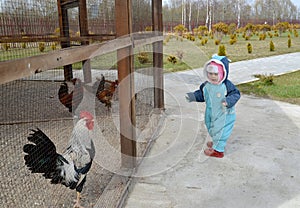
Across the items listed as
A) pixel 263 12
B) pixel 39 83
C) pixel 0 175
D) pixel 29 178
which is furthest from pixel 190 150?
pixel 263 12

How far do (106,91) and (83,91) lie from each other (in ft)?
0.99

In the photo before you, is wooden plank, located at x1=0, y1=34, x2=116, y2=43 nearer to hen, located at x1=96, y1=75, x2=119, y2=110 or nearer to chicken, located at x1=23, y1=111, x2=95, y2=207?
hen, located at x1=96, y1=75, x2=119, y2=110

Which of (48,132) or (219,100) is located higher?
(219,100)

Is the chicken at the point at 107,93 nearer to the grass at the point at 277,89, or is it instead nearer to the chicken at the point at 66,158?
the chicken at the point at 66,158

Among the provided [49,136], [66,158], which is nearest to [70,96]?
[49,136]

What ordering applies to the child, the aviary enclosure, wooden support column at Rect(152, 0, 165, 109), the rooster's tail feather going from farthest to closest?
1. wooden support column at Rect(152, 0, 165, 109)
2. the child
3. the aviary enclosure
4. the rooster's tail feather

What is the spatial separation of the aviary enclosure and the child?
2.14 feet

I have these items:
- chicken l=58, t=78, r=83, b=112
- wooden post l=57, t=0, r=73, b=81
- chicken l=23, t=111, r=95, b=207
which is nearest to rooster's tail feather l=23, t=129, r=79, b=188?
chicken l=23, t=111, r=95, b=207

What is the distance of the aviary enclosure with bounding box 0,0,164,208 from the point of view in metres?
1.98

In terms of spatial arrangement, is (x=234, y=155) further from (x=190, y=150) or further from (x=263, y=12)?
(x=263, y=12)

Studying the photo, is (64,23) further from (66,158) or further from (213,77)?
(66,158)

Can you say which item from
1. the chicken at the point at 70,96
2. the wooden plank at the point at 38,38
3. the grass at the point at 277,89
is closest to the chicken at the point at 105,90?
the chicken at the point at 70,96

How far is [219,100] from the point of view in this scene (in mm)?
2602

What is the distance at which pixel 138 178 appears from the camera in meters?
2.31
